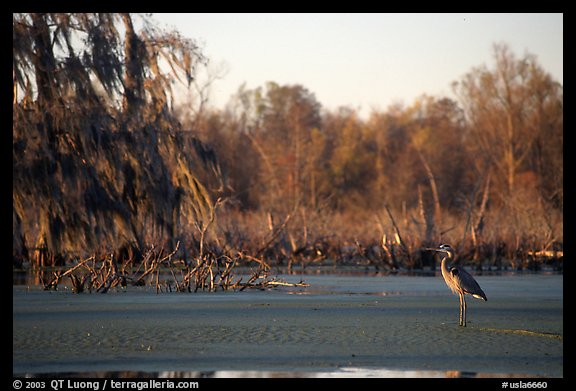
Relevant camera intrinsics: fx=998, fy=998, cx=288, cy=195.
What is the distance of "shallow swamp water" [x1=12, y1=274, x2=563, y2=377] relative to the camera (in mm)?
8914

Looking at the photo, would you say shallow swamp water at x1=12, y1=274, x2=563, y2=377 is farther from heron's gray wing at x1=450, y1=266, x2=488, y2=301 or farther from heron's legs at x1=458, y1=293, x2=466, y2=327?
heron's gray wing at x1=450, y1=266, x2=488, y2=301

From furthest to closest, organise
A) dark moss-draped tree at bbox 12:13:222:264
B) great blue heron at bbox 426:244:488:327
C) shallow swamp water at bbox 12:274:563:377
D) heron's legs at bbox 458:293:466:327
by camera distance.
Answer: dark moss-draped tree at bbox 12:13:222:264
great blue heron at bbox 426:244:488:327
heron's legs at bbox 458:293:466:327
shallow swamp water at bbox 12:274:563:377

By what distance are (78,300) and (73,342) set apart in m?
4.92

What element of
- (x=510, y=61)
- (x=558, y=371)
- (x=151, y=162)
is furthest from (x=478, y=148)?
(x=558, y=371)

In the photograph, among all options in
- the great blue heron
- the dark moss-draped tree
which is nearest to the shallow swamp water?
the great blue heron

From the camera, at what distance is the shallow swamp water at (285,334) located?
8.91 m

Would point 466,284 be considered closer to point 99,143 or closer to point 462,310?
point 462,310

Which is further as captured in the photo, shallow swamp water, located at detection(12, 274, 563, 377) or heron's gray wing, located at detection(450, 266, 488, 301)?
heron's gray wing, located at detection(450, 266, 488, 301)

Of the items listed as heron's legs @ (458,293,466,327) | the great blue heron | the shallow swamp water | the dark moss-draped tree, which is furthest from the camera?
the dark moss-draped tree

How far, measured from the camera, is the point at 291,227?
97.1 feet

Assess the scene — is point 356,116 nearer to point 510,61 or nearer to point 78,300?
point 510,61

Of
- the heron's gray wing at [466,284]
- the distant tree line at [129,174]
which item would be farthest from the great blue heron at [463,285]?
the distant tree line at [129,174]

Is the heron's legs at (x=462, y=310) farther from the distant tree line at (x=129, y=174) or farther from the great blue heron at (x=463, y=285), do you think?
the distant tree line at (x=129, y=174)

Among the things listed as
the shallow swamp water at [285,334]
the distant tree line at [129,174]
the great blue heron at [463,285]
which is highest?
the distant tree line at [129,174]
